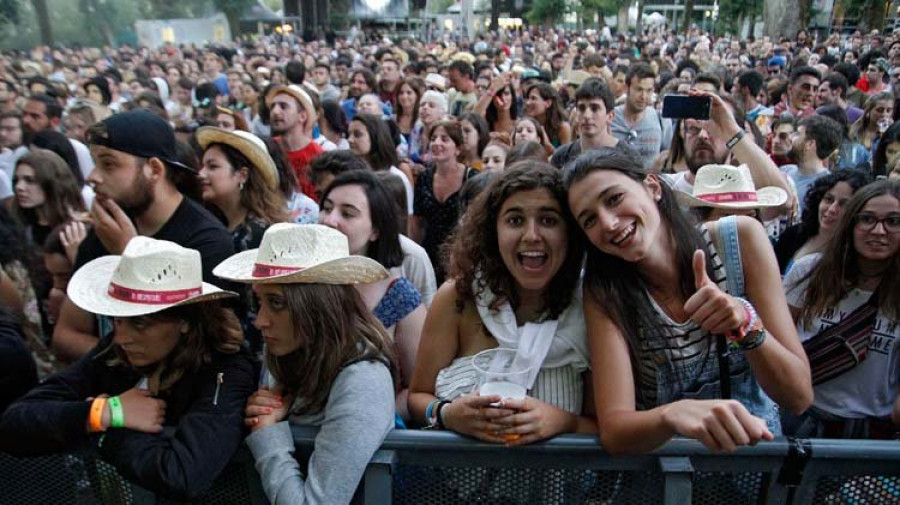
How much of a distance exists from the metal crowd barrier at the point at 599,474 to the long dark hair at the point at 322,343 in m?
0.15

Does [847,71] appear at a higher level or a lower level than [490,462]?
higher

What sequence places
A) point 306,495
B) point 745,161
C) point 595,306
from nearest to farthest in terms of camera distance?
1. point 306,495
2. point 595,306
3. point 745,161

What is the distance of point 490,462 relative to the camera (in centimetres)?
184

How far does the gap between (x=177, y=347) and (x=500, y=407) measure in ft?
3.57

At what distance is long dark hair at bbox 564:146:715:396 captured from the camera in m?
1.93

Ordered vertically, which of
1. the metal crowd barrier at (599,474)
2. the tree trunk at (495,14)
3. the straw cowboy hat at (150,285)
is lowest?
the metal crowd barrier at (599,474)

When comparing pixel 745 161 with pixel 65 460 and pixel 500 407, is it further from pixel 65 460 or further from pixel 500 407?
pixel 65 460

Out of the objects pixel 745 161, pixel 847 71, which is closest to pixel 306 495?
pixel 745 161

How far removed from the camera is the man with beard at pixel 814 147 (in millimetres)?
4684

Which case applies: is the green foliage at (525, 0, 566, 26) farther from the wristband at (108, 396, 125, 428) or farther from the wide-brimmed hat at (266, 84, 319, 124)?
the wristband at (108, 396, 125, 428)

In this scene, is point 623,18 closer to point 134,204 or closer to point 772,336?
point 134,204

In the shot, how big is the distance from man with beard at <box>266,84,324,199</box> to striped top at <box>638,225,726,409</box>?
3856mm

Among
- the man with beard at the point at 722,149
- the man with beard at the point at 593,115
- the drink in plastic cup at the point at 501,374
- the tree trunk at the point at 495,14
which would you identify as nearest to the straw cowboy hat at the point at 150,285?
the drink in plastic cup at the point at 501,374

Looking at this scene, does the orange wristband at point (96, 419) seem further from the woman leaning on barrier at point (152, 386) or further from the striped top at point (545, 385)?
the striped top at point (545, 385)
